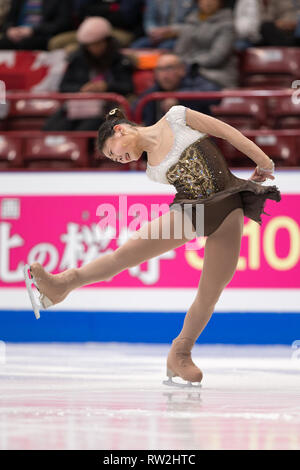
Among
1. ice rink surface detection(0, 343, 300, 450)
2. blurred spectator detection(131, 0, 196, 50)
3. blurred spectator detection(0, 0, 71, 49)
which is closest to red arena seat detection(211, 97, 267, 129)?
blurred spectator detection(131, 0, 196, 50)

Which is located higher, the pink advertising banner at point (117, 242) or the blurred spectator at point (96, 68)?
the blurred spectator at point (96, 68)

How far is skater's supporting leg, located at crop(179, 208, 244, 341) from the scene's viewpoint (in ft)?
12.2

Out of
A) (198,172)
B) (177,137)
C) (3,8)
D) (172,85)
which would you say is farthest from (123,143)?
(3,8)

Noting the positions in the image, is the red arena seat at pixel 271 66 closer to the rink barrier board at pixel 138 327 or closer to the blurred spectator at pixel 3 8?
the rink barrier board at pixel 138 327

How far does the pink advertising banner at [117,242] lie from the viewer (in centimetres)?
565

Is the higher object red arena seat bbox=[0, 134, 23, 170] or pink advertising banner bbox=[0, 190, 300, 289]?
red arena seat bbox=[0, 134, 23, 170]

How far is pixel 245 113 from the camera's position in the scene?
21.1 ft

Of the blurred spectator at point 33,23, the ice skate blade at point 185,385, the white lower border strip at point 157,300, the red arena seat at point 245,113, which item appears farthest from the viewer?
the blurred spectator at point 33,23

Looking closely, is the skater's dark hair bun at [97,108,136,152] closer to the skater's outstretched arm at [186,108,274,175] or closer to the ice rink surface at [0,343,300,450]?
the skater's outstretched arm at [186,108,274,175]

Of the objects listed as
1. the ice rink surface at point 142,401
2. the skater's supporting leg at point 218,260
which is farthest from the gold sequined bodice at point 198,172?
the ice rink surface at point 142,401

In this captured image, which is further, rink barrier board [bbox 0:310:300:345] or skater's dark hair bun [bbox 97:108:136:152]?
rink barrier board [bbox 0:310:300:345]

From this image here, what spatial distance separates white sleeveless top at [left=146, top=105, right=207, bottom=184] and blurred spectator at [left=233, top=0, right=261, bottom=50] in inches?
140

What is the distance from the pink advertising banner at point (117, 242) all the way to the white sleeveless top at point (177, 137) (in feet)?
6.49
